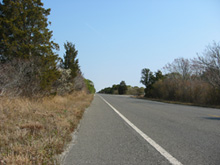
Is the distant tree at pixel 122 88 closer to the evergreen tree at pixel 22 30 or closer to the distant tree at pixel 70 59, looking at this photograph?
the distant tree at pixel 70 59

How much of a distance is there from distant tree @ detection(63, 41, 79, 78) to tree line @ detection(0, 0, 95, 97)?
10204 mm

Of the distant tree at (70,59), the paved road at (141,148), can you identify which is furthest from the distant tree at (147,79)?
the paved road at (141,148)

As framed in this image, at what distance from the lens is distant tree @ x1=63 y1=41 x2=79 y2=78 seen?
2384 cm

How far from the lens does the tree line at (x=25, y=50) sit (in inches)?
424

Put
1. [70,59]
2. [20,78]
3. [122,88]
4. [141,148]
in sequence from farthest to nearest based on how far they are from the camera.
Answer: [122,88] → [70,59] → [20,78] → [141,148]

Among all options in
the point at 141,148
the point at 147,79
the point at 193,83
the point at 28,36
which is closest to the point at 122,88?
the point at 147,79

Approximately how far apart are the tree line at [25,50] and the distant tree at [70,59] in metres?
10.2

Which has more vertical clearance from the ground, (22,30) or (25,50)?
(22,30)

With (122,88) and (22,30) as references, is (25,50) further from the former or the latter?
(122,88)

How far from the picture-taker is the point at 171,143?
181 inches

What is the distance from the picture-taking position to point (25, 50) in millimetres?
11680

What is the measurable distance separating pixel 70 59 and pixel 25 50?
1265 cm

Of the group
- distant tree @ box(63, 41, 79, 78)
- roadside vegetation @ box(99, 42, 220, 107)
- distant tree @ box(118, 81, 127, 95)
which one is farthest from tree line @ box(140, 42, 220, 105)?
distant tree @ box(118, 81, 127, 95)

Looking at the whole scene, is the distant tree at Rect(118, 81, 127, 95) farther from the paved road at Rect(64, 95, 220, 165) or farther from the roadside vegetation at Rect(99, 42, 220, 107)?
the paved road at Rect(64, 95, 220, 165)
